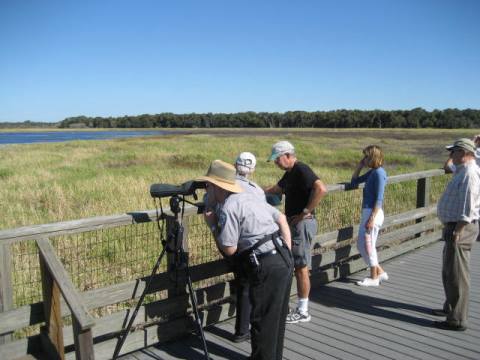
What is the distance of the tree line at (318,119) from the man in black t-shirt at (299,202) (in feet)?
379

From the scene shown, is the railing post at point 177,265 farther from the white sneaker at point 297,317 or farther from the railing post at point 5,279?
the railing post at point 5,279

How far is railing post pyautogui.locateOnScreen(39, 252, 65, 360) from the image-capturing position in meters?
3.03

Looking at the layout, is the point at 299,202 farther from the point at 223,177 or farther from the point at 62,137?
the point at 62,137

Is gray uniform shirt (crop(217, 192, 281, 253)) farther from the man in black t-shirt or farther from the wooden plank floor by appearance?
the wooden plank floor

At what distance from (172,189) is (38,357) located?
151 cm

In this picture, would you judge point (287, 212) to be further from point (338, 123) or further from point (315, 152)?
point (338, 123)

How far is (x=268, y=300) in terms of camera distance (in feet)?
10.1

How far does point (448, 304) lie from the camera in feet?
13.8

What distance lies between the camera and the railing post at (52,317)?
119 inches

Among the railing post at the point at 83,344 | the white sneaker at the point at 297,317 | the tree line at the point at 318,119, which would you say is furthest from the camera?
the tree line at the point at 318,119

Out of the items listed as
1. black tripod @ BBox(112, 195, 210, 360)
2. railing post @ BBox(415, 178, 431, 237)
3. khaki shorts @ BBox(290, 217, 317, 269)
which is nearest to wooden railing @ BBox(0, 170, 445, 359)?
black tripod @ BBox(112, 195, 210, 360)

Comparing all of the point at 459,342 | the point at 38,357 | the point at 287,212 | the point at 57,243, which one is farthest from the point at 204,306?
the point at 57,243

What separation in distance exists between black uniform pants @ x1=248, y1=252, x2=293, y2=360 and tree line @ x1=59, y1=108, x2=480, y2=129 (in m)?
117

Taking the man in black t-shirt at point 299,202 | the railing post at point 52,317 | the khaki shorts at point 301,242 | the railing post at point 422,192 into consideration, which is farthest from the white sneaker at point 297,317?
the railing post at point 422,192
